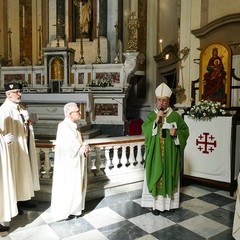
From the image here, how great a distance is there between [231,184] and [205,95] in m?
2.07

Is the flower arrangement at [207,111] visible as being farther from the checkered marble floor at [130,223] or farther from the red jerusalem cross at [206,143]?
the checkered marble floor at [130,223]

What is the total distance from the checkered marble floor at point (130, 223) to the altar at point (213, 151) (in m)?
0.56

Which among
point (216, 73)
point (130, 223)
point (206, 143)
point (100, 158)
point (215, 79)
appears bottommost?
point (130, 223)

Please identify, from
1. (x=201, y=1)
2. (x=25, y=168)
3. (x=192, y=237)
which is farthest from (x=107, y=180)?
(x=201, y=1)

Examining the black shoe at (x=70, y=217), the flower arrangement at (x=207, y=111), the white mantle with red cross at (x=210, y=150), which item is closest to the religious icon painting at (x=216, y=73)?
the flower arrangement at (x=207, y=111)

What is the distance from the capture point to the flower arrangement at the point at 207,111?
4949 millimetres

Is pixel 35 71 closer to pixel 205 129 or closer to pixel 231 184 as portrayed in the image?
pixel 205 129

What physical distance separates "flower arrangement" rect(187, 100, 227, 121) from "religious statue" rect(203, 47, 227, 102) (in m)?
0.85

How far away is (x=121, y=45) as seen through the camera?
37.2 ft

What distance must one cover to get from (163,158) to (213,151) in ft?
4.82

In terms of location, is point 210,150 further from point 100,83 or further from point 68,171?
point 100,83

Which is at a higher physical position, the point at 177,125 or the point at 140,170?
the point at 177,125

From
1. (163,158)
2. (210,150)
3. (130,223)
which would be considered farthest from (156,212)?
(210,150)

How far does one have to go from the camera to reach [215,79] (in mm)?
5855
